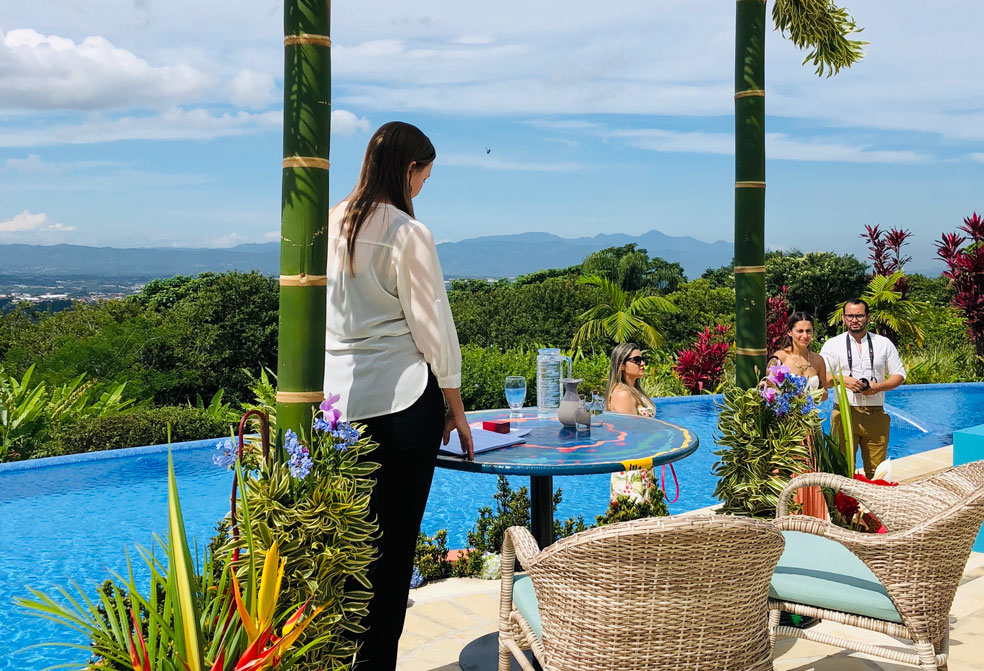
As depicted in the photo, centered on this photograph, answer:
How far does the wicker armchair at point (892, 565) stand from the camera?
253 cm

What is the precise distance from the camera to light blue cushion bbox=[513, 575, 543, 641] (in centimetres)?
246

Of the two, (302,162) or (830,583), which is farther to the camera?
(830,583)

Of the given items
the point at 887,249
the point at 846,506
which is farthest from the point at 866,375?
the point at 887,249

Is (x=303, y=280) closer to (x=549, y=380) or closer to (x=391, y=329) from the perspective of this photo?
(x=391, y=329)

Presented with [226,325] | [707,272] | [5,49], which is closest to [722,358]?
[226,325]

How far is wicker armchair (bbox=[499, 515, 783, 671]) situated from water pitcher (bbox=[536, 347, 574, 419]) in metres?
1.66

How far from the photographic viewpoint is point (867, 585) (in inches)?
108

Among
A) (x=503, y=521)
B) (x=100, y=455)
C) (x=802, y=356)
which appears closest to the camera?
(x=503, y=521)

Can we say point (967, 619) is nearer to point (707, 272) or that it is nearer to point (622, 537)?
point (622, 537)

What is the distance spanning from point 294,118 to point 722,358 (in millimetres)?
9930

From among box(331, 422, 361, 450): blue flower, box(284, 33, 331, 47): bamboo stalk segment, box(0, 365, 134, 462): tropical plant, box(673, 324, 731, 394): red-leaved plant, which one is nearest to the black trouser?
box(331, 422, 361, 450): blue flower

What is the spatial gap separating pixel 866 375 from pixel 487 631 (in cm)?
348

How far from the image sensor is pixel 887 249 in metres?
14.0

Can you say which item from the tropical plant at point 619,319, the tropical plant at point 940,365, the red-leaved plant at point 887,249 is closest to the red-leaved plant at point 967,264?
the tropical plant at point 940,365
